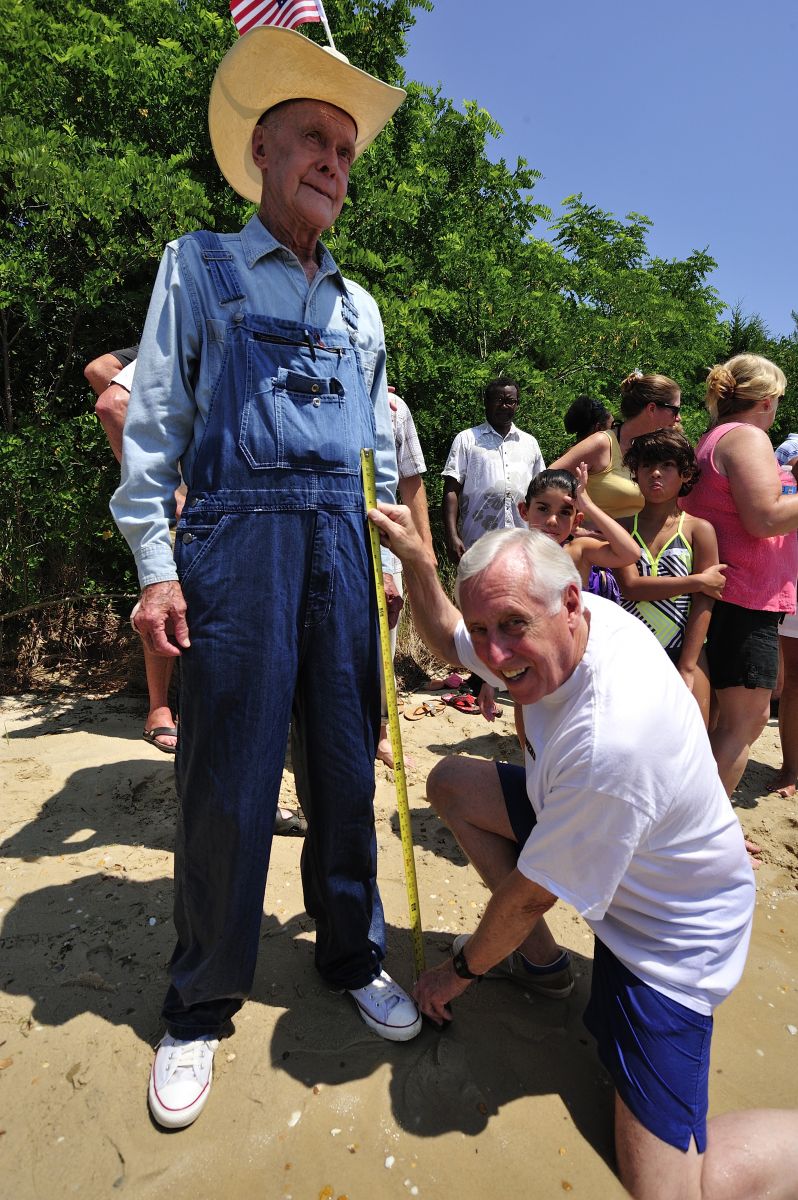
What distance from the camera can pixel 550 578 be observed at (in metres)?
1.73

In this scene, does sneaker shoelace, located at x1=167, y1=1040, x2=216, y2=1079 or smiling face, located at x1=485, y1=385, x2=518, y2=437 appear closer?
sneaker shoelace, located at x1=167, y1=1040, x2=216, y2=1079

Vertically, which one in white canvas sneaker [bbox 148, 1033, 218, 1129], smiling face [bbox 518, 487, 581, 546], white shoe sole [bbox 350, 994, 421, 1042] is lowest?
white canvas sneaker [bbox 148, 1033, 218, 1129]

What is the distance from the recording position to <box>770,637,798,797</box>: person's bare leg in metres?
4.05

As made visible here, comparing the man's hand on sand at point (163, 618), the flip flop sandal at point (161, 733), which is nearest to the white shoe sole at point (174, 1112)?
the man's hand on sand at point (163, 618)

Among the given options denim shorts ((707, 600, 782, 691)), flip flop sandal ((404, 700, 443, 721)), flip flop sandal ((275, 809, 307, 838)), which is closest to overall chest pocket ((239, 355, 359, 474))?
flip flop sandal ((275, 809, 307, 838))

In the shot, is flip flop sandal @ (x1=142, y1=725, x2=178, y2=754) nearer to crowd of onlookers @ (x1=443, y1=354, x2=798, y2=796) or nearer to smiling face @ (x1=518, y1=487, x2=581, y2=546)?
crowd of onlookers @ (x1=443, y1=354, x2=798, y2=796)

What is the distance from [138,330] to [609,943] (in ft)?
17.1

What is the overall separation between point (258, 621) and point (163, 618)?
0.78 ft

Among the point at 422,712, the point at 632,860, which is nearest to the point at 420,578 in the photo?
the point at 632,860

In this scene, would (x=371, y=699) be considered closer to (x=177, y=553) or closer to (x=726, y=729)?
(x=177, y=553)

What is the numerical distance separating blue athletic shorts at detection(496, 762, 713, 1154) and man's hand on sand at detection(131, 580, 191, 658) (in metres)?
1.45

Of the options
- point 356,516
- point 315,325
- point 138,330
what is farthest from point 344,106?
point 138,330

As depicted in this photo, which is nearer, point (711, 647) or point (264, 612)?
point (264, 612)

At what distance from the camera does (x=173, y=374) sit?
1.84m
